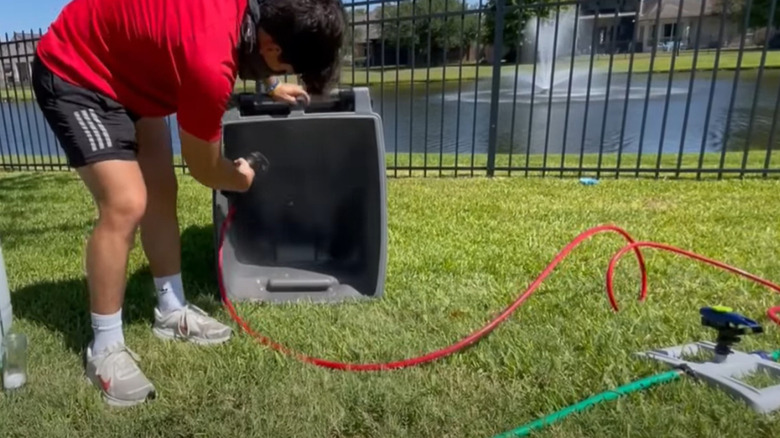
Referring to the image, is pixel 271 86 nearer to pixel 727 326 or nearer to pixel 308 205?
pixel 308 205

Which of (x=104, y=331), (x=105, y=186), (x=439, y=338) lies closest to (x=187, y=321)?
(x=104, y=331)

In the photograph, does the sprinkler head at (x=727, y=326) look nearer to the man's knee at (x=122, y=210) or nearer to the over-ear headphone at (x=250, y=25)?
the over-ear headphone at (x=250, y=25)

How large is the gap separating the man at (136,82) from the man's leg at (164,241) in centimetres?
6

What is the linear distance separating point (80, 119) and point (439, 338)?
4.03ft

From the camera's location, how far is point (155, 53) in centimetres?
157

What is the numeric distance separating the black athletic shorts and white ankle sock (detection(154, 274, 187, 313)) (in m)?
0.52

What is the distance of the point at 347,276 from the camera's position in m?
2.47

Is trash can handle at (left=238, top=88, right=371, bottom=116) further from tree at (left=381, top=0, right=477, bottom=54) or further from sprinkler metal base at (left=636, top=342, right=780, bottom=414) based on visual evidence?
tree at (left=381, top=0, right=477, bottom=54)

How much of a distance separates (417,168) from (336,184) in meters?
2.75

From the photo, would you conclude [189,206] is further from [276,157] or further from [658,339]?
[658,339]

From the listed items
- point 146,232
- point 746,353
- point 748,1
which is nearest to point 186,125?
point 146,232

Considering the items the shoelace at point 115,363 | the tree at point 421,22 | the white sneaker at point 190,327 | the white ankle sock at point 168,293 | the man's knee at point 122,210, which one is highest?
the tree at point 421,22

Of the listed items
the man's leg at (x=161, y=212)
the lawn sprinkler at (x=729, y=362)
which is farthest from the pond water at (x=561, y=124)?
the lawn sprinkler at (x=729, y=362)

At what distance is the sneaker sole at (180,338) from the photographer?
1912 mm
